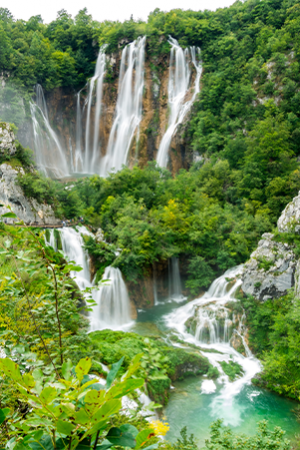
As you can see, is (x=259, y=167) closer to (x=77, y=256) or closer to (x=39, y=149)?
(x=77, y=256)

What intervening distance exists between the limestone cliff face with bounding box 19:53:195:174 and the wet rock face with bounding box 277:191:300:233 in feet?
48.4

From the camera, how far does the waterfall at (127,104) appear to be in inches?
1171

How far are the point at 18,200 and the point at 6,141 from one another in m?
3.68

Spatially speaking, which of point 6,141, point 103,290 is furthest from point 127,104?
point 103,290

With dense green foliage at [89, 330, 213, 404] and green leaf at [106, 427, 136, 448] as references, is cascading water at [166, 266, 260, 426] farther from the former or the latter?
green leaf at [106, 427, 136, 448]

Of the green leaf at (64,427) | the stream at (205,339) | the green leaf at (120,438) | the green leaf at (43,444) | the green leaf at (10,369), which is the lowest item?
the stream at (205,339)

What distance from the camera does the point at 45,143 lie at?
3020 centimetres

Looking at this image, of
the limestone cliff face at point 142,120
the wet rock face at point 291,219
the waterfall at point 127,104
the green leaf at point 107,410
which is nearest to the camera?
the green leaf at point 107,410

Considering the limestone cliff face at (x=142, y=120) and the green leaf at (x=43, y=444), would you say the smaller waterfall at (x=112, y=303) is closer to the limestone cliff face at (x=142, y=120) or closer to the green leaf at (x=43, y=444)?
the green leaf at (x=43, y=444)

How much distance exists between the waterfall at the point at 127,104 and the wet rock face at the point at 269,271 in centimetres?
1992

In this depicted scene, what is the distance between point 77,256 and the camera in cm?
1475

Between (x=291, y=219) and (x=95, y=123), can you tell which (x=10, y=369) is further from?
(x=95, y=123)

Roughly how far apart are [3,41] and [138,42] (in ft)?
43.2

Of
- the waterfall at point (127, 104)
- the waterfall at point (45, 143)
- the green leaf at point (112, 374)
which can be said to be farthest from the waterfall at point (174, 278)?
the waterfall at point (45, 143)
